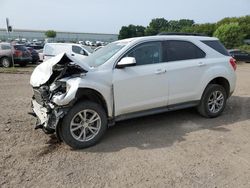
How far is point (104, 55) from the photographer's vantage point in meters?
5.37

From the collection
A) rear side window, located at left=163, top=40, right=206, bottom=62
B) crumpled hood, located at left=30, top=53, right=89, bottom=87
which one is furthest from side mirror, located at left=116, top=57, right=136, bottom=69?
rear side window, located at left=163, top=40, right=206, bottom=62

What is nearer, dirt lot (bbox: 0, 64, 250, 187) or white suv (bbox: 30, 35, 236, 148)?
dirt lot (bbox: 0, 64, 250, 187)

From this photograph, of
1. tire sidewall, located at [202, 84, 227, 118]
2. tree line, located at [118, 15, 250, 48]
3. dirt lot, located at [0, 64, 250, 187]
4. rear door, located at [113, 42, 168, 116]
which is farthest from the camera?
tree line, located at [118, 15, 250, 48]

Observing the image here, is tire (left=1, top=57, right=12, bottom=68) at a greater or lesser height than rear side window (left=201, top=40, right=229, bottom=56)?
lesser

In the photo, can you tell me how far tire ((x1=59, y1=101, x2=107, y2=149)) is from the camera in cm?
446

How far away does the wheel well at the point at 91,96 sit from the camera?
4573mm

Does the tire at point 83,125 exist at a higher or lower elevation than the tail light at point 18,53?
lower

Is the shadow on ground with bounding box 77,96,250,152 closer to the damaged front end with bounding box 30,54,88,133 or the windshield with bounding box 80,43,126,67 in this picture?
the damaged front end with bounding box 30,54,88,133

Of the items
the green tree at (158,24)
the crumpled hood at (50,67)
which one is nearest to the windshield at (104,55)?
the crumpled hood at (50,67)

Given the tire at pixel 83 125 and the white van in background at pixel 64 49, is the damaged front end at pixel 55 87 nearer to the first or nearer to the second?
the tire at pixel 83 125

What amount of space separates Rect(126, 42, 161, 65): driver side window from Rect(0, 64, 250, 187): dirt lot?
1.33 m

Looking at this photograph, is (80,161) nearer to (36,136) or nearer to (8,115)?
(36,136)

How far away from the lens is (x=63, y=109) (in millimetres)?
4434

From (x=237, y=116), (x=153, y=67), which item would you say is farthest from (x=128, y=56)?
(x=237, y=116)
